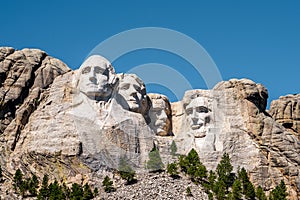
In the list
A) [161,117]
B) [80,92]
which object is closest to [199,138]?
[161,117]

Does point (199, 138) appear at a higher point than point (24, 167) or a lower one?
higher

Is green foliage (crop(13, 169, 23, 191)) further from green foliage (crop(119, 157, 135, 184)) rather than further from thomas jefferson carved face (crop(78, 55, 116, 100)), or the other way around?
thomas jefferson carved face (crop(78, 55, 116, 100))

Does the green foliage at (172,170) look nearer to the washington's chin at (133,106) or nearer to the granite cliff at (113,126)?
the granite cliff at (113,126)

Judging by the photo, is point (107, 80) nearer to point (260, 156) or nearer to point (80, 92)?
point (80, 92)

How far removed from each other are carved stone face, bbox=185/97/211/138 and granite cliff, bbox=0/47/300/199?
2.7 inches

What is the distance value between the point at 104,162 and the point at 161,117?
956cm

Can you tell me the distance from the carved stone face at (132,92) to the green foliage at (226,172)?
24.4 feet

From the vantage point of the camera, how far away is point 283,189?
77.2 meters

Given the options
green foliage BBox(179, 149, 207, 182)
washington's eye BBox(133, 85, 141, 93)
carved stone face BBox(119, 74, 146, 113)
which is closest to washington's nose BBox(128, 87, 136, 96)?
carved stone face BBox(119, 74, 146, 113)

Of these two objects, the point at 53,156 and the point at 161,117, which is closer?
the point at 53,156

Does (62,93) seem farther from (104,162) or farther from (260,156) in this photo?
(260,156)

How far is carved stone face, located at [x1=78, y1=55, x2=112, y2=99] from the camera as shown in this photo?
79312mm

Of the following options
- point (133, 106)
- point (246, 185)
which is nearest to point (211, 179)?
point (246, 185)

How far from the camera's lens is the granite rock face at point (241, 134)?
263ft
